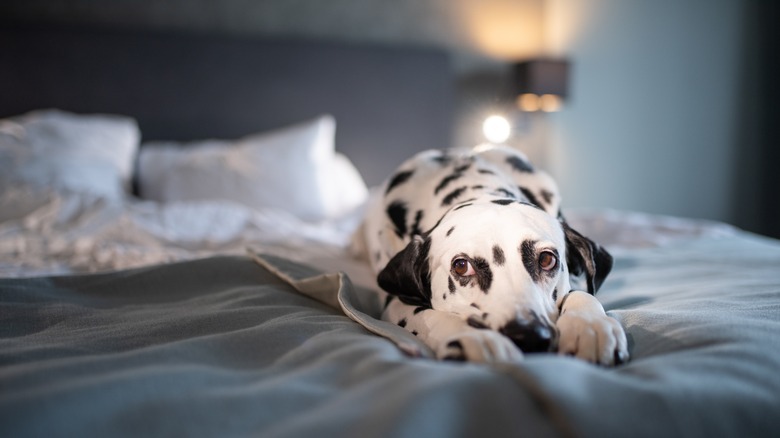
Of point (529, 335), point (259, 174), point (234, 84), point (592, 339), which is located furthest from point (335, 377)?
point (234, 84)

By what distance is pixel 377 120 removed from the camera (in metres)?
4.03

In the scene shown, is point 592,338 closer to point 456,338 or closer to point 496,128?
point 456,338

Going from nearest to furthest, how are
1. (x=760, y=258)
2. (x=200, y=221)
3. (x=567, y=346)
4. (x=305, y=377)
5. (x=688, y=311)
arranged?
(x=305, y=377) < (x=567, y=346) < (x=688, y=311) < (x=760, y=258) < (x=200, y=221)

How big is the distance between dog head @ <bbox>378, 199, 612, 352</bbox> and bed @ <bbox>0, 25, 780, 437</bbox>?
10 centimetres

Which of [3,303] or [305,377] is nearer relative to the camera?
[305,377]

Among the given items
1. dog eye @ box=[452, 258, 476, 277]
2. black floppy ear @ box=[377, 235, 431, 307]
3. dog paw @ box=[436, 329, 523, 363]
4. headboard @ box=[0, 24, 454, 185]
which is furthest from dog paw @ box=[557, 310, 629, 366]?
headboard @ box=[0, 24, 454, 185]

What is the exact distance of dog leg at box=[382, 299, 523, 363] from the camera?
37.0 inches

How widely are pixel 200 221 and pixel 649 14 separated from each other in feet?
13.0

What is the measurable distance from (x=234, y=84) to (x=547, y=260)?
301 cm

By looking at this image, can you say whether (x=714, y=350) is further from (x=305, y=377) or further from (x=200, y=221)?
(x=200, y=221)

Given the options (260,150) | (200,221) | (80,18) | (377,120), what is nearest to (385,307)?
(200,221)

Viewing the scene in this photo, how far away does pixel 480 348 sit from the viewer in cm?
95

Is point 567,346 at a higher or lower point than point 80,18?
lower

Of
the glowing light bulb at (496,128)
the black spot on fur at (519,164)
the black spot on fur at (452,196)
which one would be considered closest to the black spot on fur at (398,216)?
the black spot on fur at (452,196)
